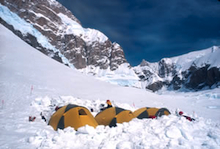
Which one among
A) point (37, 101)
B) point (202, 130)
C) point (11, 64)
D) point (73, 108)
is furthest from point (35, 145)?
point (11, 64)

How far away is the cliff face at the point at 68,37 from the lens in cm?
13850

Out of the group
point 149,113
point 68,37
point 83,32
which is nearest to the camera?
point 149,113

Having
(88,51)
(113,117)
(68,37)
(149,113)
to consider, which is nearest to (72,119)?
(113,117)

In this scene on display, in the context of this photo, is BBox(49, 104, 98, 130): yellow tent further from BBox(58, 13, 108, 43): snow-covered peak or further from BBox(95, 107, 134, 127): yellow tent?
BBox(58, 13, 108, 43): snow-covered peak

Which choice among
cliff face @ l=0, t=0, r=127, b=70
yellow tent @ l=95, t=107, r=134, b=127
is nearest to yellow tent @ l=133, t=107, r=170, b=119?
yellow tent @ l=95, t=107, r=134, b=127

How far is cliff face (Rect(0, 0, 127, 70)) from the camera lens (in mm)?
138500

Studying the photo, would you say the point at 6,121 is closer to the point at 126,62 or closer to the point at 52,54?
the point at 52,54

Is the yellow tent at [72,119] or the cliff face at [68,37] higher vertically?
the cliff face at [68,37]

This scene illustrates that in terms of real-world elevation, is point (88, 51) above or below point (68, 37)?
below

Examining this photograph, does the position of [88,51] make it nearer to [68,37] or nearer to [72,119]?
[68,37]

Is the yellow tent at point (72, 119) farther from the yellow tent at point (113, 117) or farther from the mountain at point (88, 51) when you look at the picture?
the mountain at point (88, 51)

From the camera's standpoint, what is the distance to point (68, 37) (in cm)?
16588

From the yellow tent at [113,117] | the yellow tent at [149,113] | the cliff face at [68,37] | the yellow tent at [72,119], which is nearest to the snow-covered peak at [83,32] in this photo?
the cliff face at [68,37]

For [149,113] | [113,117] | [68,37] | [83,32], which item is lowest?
[149,113]
